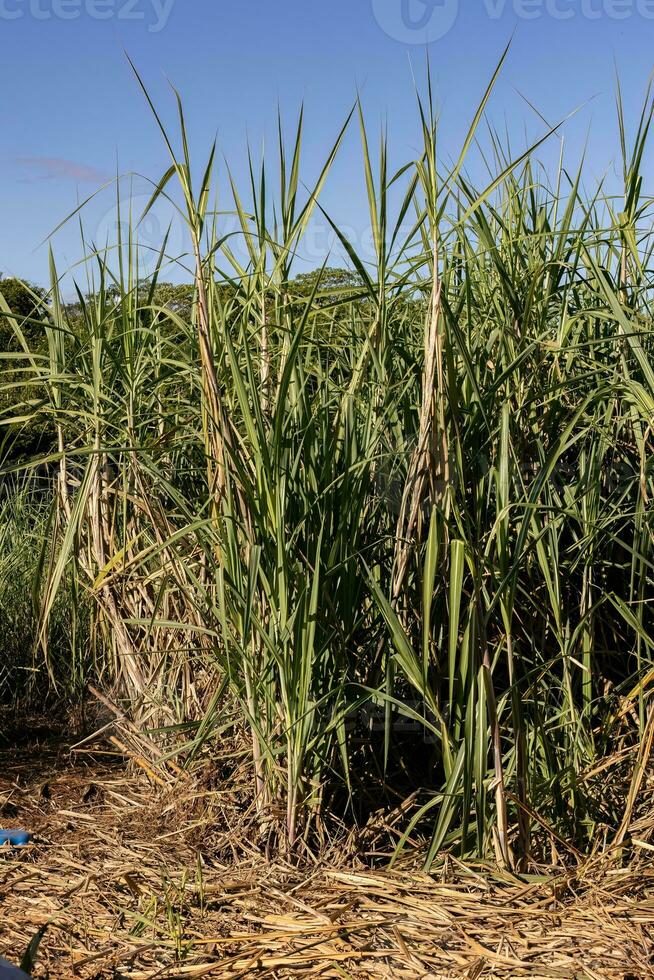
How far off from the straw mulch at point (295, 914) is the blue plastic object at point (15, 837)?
1.6 inches

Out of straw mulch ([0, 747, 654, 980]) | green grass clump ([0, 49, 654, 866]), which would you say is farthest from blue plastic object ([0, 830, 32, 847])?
green grass clump ([0, 49, 654, 866])

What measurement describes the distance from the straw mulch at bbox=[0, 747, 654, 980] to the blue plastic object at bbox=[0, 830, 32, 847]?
4 cm

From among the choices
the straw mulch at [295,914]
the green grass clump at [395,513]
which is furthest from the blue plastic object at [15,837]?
the green grass clump at [395,513]

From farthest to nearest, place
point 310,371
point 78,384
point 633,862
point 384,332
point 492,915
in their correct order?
point 310,371 < point 78,384 < point 384,332 < point 633,862 < point 492,915

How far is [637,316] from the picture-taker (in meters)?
2.58

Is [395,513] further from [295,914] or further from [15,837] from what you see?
[15,837]

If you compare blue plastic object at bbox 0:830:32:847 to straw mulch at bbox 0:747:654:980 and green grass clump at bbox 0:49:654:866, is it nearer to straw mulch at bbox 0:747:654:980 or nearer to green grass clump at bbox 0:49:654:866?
straw mulch at bbox 0:747:654:980

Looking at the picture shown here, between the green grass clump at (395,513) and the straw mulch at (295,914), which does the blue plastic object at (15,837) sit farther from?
the green grass clump at (395,513)

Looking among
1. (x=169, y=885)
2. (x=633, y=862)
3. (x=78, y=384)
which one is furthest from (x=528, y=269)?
(x=169, y=885)

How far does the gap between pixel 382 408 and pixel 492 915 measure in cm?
117

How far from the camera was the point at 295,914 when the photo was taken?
1.97 metres

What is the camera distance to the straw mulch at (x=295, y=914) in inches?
70.8

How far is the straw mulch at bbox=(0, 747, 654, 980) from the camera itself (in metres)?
1.80

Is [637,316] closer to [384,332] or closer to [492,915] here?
[384,332]
